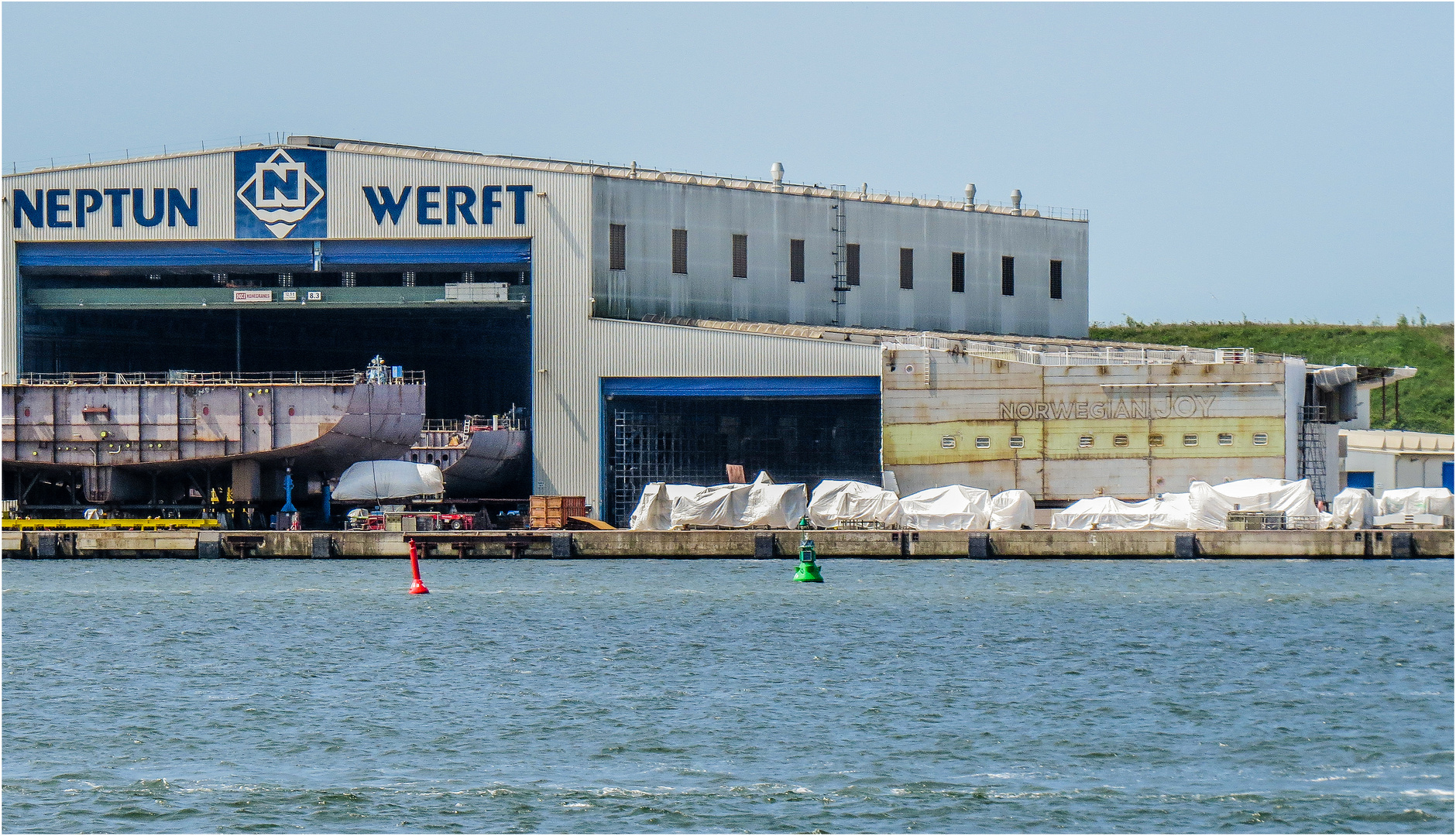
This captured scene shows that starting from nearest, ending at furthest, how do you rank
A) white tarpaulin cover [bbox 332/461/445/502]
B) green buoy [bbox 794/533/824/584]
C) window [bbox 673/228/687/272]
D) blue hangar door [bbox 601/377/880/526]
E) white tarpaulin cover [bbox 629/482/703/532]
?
green buoy [bbox 794/533/824/584] → white tarpaulin cover [bbox 629/482/703/532] → blue hangar door [bbox 601/377/880/526] → white tarpaulin cover [bbox 332/461/445/502] → window [bbox 673/228/687/272]

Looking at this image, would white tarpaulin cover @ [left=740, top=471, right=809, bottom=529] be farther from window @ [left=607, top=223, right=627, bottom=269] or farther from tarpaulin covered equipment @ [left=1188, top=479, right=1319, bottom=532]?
tarpaulin covered equipment @ [left=1188, top=479, right=1319, bottom=532]

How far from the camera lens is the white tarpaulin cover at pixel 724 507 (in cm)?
7438

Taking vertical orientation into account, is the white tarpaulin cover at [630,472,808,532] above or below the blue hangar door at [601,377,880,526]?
below

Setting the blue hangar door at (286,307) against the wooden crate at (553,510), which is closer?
the wooden crate at (553,510)

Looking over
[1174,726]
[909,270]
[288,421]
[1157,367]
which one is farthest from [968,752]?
[909,270]

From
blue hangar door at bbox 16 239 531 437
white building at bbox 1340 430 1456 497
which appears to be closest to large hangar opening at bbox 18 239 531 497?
blue hangar door at bbox 16 239 531 437

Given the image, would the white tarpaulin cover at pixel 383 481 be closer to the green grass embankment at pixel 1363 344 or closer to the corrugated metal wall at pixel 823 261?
the corrugated metal wall at pixel 823 261

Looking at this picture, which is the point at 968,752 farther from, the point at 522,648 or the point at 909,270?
the point at 909,270

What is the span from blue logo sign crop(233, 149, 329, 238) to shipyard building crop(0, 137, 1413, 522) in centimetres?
11

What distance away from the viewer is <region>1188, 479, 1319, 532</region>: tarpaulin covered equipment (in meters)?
70.9

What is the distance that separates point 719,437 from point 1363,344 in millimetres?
77064

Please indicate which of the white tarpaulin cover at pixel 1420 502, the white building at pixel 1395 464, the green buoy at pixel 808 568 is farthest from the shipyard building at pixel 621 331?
the green buoy at pixel 808 568


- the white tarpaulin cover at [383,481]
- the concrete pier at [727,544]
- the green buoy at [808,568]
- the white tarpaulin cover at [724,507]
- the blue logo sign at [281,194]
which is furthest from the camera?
the blue logo sign at [281,194]

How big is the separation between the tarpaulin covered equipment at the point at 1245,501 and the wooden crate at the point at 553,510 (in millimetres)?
24885
